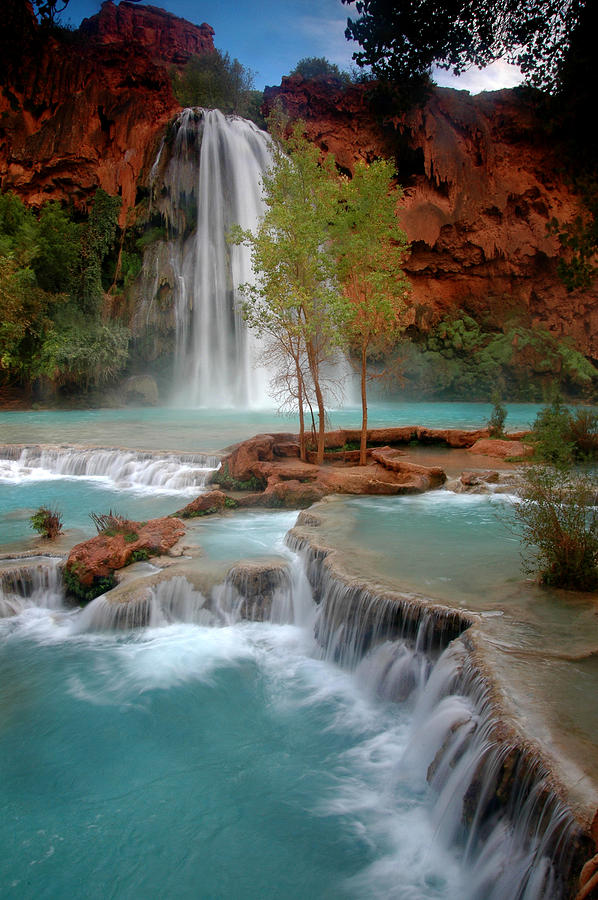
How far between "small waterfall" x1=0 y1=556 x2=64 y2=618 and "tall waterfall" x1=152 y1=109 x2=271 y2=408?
73.0 feet

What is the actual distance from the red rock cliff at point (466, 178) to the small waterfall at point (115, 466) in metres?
20.8

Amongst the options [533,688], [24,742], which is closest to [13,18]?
[24,742]

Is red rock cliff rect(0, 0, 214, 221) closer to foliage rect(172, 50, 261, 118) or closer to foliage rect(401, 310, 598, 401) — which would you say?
foliage rect(172, 50, 261, 118)

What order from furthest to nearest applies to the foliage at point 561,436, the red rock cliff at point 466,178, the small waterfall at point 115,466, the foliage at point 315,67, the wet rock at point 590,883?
the foliage at point 315,67 < the red rock cliff at point 466,178 < the small waterfall at point 115,466 < the foliage at point 561,436 < the wet rock at point 590,883

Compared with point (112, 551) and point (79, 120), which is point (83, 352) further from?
point (112, 551)

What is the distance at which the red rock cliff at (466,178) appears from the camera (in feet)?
101

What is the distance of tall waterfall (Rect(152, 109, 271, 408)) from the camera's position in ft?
98.5

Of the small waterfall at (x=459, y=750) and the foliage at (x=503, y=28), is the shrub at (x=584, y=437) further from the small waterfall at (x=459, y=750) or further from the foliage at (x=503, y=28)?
the small waterfall at (x=459, y=750)

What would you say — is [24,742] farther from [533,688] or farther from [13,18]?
[13,18]

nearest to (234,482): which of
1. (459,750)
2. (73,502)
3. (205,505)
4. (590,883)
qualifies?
(205,505)

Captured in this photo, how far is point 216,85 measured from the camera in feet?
138

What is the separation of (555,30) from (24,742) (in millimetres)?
8093

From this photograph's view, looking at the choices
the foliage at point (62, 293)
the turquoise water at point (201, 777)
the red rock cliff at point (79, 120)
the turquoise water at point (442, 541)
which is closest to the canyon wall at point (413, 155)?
the red rock cliff at point (79, 120)

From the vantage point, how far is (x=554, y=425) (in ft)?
35.1
